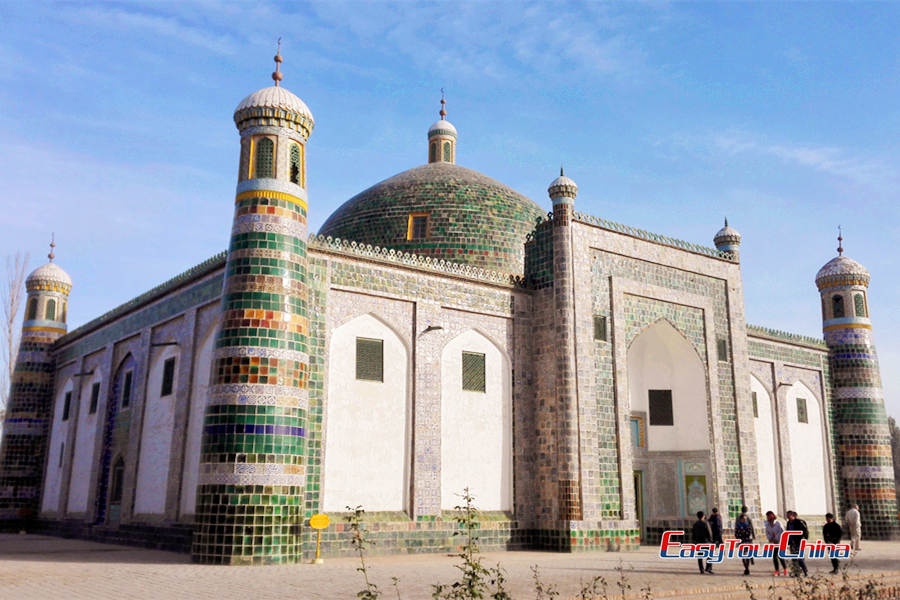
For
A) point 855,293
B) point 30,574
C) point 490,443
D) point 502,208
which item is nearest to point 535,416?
point 490,443

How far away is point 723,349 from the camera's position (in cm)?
2080

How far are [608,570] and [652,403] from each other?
28.3 ft

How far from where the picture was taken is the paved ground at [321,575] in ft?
30.8

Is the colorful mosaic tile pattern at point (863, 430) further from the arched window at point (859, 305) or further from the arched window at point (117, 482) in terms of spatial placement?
the arched window at point (117, 482)

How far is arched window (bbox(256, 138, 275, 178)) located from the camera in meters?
14.7

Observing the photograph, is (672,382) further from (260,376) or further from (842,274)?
(260,376)

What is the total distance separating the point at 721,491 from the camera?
1938 cm

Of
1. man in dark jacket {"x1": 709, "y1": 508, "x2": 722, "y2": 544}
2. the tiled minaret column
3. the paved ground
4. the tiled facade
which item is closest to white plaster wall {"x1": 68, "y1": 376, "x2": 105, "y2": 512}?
the tiled facade

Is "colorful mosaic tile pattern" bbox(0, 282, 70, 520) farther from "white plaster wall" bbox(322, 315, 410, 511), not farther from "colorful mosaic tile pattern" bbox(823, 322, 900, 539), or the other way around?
"colorful mosaic tile pattern" bbox(823, 322, 900, 539)

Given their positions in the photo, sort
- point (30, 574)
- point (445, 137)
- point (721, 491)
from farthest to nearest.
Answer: point (445, 137), point (721, 491), point (30, 574)

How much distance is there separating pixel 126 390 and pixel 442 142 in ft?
39.4

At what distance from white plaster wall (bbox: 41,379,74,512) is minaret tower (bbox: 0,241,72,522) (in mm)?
428

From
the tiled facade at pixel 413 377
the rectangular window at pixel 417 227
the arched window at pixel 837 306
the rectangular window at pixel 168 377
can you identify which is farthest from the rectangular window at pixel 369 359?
the arched window at pixel 837 306

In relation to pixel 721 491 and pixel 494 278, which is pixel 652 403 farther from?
pixel 494 278
